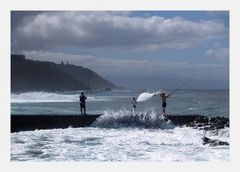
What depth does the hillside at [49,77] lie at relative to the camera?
420 inches

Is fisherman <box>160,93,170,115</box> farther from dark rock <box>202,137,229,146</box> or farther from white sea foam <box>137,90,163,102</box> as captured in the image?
dark rock <box>202,137,229,146</box>

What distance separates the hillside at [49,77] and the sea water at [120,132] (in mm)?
175

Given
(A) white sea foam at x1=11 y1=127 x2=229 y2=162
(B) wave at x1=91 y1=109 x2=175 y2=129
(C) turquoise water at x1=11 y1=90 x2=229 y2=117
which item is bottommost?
(A) white sea foam at x1=11 y1=127 x2=229 y2=162

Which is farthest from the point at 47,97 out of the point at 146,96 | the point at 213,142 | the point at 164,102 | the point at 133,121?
the point at 213,142

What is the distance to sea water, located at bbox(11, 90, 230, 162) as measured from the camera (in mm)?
10266

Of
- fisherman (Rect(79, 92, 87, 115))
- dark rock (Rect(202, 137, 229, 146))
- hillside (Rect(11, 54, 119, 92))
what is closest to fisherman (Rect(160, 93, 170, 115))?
hillside (Rect(11, 54, 119, 92))

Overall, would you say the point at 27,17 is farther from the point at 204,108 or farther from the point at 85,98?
the point at 204,108

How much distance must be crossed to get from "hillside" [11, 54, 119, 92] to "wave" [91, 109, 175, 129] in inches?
32.2

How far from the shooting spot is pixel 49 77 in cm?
1135

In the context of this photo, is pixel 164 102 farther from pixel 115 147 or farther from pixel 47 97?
pixel 47 97

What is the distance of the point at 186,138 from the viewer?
10.9m

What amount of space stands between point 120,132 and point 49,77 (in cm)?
198
